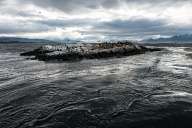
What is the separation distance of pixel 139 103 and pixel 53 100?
4.90m

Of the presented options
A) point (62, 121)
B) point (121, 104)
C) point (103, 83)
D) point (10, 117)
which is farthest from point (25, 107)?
point (103, 83)

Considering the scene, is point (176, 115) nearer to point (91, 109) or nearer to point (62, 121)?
point (91, 109)

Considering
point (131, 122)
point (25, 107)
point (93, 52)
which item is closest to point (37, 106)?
point (25, 107)

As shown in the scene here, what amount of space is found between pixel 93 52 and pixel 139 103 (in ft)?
111

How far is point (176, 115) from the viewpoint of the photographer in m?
10.6

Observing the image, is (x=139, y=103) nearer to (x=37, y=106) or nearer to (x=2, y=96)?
(x=37, y=106)

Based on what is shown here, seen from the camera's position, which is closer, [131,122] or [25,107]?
[131,122]

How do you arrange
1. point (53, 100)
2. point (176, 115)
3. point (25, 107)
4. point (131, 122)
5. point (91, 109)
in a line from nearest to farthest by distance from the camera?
point (131, 122) → point (176, 115) → point (91, 109) → point (25, 107) → point (53, 100)

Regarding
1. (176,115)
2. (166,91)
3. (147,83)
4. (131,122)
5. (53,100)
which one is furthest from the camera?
(147,83)

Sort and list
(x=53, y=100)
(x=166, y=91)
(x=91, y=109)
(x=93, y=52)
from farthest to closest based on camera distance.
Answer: (x=93, y=52) → (x=166, y=91) → (x=53, y=100) → (x=91, y=109)

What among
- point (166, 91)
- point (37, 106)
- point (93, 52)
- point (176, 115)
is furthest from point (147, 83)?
point (93, 52)

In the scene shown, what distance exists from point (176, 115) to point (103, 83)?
8.22m

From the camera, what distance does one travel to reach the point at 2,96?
49.6 feet

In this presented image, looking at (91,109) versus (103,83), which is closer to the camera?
(91,109)
